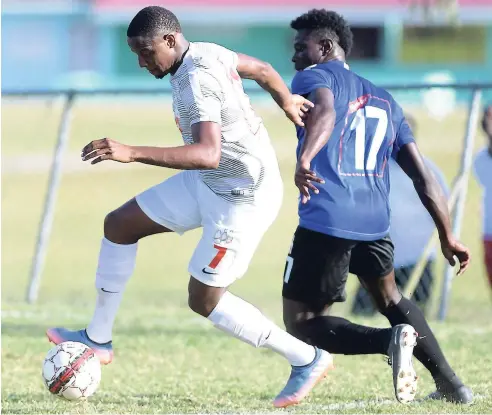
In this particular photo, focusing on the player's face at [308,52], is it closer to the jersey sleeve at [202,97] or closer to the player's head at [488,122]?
the jersey sleeve at [202,97]

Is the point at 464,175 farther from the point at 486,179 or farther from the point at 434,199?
the point at 434,199

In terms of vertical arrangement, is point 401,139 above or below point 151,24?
below

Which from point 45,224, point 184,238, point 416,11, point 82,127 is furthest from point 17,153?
point 416,11

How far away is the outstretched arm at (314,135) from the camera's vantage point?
5.69 m

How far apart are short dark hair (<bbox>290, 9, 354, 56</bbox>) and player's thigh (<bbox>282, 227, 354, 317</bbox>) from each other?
3.86ft

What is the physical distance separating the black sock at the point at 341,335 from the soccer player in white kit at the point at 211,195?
165 mm

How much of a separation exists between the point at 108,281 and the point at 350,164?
1.50 metres

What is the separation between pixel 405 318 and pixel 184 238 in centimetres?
1176

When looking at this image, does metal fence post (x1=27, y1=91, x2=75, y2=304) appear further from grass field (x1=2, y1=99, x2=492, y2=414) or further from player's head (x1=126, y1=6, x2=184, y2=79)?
player's head (x1=126, y1=6, x2=184, y2=79)

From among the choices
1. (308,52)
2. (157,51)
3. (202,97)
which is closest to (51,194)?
(308,52)

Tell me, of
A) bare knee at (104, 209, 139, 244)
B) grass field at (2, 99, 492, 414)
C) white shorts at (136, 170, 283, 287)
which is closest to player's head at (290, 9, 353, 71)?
white shorts at (136, 170, 283, 287)

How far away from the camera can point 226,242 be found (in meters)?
5.83

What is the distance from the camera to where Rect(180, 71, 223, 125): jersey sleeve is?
5.32 m

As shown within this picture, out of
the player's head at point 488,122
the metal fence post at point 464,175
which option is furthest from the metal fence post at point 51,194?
the player's head at point 488,122
